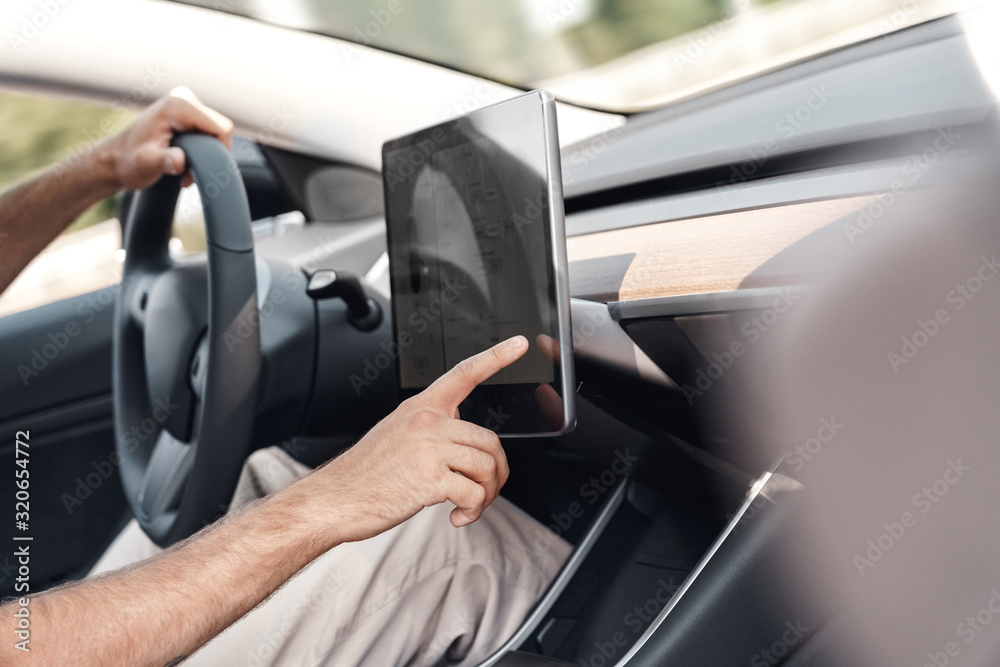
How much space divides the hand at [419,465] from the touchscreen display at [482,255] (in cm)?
8

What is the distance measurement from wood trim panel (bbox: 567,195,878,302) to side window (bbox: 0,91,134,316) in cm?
84

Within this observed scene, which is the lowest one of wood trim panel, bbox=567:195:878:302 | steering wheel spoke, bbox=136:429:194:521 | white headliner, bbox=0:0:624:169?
steering wheel spoke, bbox=136:429:194:521

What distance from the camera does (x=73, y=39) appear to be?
1.37 metres

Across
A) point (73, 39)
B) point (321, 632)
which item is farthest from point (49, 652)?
point (73, 39)

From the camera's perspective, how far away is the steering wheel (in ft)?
3.21

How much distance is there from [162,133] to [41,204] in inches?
11.5

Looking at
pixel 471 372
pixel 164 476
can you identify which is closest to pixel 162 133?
pixel 164 476

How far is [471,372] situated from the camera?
791 mm

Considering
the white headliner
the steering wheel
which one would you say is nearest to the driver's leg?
the steering wheel

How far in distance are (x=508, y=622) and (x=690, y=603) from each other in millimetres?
324

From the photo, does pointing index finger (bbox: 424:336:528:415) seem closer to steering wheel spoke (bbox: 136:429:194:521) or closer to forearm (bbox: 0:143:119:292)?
→ steering wheel spoke (bbox: 136:429:194:521)

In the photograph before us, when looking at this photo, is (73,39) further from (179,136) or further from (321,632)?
(321,632)

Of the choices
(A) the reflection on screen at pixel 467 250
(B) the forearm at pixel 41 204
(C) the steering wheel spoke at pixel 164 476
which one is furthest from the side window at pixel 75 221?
(A) the reflection on screen at pixel 467 250

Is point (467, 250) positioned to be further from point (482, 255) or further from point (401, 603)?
point (401, 603)
